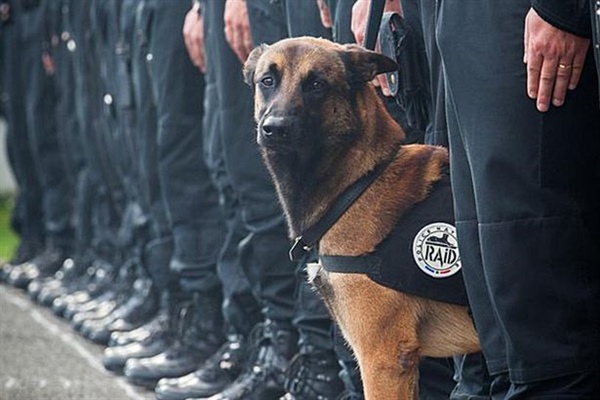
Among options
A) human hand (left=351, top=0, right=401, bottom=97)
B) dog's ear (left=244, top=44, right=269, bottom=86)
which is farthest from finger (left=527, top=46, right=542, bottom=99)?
dog's ear (left=244, top=44, right=269, bottom=86)

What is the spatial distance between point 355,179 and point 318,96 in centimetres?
22

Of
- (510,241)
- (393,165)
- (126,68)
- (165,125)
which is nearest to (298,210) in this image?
(393,165)

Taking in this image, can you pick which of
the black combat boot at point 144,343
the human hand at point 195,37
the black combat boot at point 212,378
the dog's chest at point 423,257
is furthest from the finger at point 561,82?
the black combat boot at point 144,343

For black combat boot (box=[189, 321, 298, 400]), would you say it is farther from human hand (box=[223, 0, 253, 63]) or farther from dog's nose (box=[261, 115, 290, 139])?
dog's nose (box=[261, 115, 290, 139])

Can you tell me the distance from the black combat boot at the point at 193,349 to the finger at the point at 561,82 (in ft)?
10.3

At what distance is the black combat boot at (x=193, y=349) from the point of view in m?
5.47

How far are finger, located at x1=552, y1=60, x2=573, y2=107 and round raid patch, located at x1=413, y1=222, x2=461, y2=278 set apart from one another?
611 mm

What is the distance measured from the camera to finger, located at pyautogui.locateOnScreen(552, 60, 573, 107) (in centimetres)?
248

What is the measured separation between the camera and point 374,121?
11.0 feet

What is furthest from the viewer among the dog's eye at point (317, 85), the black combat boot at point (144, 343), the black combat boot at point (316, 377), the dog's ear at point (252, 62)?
the black combat boot at point (144, 343)

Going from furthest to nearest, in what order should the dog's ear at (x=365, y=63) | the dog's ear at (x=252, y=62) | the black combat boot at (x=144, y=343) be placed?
the black combat boot at (x=144, y=343) < the dog's ear at (x=252, y=62) < the dog's ear at (x=365, y=63)

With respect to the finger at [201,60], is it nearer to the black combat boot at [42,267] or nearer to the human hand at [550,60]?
the human hand at [550,60]

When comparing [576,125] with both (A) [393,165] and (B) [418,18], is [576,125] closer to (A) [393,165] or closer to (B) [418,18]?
(A) [393,165]

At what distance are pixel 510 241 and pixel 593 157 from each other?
0.20 m
